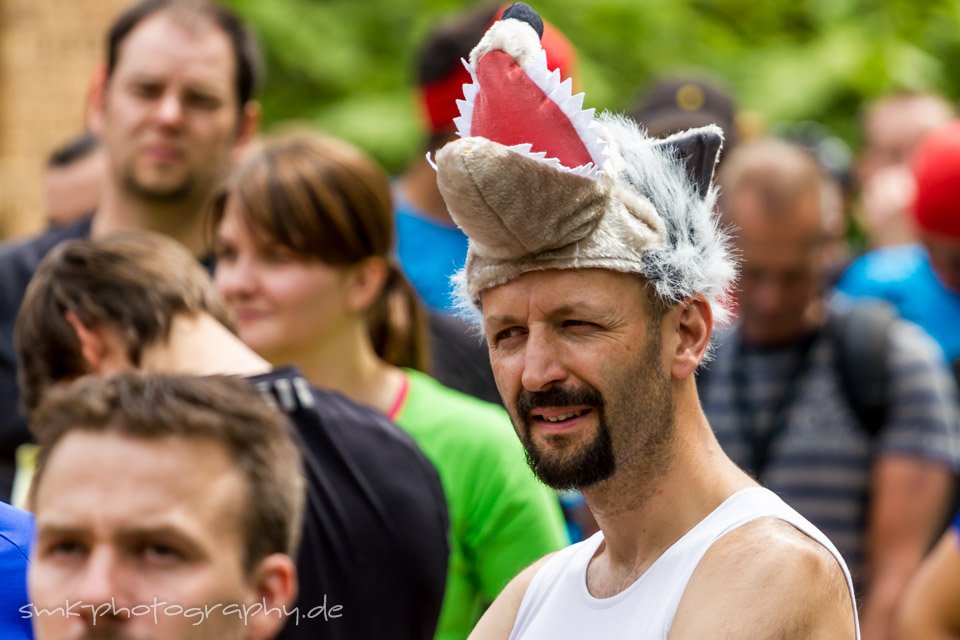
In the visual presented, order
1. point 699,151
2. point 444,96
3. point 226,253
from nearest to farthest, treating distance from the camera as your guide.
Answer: point 699,151 → point 226,253 → point 444,96

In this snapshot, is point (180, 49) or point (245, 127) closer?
point (180, 49)

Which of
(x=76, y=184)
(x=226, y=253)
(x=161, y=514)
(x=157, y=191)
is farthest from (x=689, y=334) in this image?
(x=76, y=184)

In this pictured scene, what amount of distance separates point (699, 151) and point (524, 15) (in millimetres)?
401

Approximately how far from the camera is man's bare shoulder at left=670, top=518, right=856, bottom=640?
2473 millimetres

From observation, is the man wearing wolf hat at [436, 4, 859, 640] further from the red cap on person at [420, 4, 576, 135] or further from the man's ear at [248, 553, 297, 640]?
the red cap on person at [420, 4, 576, 135]

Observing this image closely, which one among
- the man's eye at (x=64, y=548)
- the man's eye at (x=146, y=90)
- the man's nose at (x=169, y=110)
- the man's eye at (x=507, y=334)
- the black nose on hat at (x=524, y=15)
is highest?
the man's eye at (x=146, y=90)

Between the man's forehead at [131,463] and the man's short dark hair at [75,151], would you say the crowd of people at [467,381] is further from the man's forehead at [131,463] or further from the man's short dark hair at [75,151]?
the man's short dark hair at [75,151]

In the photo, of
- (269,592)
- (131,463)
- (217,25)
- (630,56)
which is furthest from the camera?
(630,56)

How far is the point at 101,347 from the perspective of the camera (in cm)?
355

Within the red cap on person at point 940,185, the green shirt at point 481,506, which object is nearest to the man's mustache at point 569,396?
the green shirt at point 481,506

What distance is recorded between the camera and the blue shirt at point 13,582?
9.61ft

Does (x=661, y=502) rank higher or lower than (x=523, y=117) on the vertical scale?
lower

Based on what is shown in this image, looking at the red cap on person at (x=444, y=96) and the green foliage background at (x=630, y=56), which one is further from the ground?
the green foliage background at (x=630, y=56)

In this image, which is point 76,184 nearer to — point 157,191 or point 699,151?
point 157,191
